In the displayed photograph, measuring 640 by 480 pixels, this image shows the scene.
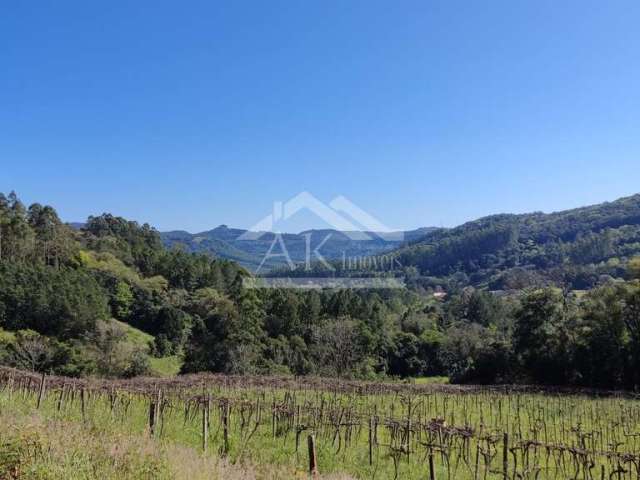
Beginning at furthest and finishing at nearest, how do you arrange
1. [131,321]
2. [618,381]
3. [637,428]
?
[131,321], [618,381], [637,428]

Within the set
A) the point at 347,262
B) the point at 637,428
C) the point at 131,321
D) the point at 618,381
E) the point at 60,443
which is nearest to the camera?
the point at 60,443

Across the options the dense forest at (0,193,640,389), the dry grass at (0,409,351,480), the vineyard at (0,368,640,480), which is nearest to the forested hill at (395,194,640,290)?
the dense forest at (0,193,640,389)

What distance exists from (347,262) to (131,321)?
93.7 m

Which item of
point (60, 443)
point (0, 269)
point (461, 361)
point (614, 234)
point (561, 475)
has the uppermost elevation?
point (614, 234)

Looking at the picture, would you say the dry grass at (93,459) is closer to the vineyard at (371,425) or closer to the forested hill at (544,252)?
the vineyard at (371,425)

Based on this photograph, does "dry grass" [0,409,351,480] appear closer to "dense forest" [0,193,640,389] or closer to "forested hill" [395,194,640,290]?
"dense forest" [0,193,640,389]

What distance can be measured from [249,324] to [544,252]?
117 m

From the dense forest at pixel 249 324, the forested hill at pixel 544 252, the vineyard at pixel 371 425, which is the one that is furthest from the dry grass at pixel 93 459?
the forested hill at pixel 544 252

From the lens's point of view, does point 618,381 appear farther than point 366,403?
Yes

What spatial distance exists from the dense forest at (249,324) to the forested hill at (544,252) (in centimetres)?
4188

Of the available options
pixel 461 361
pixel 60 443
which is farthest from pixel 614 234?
pixel 60 443

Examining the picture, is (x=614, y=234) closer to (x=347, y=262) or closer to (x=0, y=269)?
(x=347, y=262)

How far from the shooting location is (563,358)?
30.0 m

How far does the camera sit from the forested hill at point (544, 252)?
103 meters
